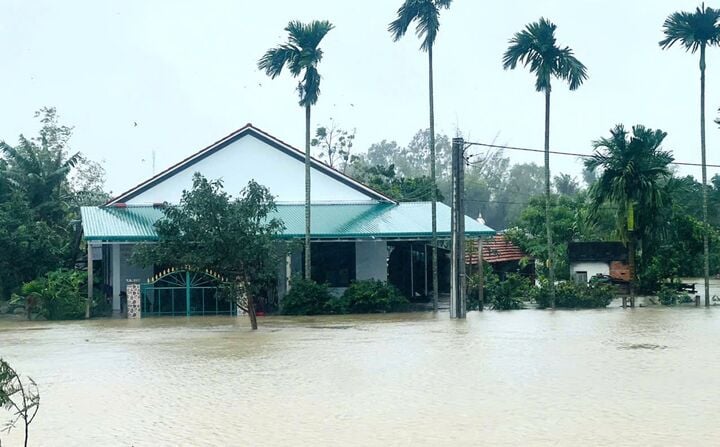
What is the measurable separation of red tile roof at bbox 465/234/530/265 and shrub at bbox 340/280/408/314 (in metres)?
9.36

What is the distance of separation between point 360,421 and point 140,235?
65.6 ft

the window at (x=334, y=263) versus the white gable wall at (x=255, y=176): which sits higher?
the white gable wall at (x=255, y=176)

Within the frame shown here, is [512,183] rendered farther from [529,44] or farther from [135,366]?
[135,366]

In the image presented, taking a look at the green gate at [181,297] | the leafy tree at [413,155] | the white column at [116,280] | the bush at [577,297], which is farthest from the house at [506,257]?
the leafy tree at [413,155]

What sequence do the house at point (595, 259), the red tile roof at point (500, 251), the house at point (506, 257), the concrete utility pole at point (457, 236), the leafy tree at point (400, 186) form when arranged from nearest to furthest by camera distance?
1. the concrete utility pole at point (457, 236)
2. the house at point (595, 259)
3. the red tile roof at point (500, 251)
4. the house at point (506, 257)
5. the leafy tree at point (400, 186)

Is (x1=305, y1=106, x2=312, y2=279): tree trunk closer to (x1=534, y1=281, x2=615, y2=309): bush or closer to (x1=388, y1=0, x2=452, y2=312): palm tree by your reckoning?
(x1=388, y1=0, x2=452, y2=312): palm tree

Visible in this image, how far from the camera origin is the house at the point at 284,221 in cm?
3175

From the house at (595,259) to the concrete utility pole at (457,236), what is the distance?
14984 millimetres

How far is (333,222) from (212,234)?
31.0 ft

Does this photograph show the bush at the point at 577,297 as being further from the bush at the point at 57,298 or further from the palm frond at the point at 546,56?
the bush at the point at 57,298

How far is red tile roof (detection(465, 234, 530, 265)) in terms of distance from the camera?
43.6m

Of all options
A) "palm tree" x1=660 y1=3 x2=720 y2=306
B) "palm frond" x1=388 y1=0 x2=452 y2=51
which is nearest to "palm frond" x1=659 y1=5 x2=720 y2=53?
"palm tree" x1=660 y1=3 x2=720 y2=306

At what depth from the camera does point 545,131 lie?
35.2 metres

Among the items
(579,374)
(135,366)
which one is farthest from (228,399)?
(579,374)
